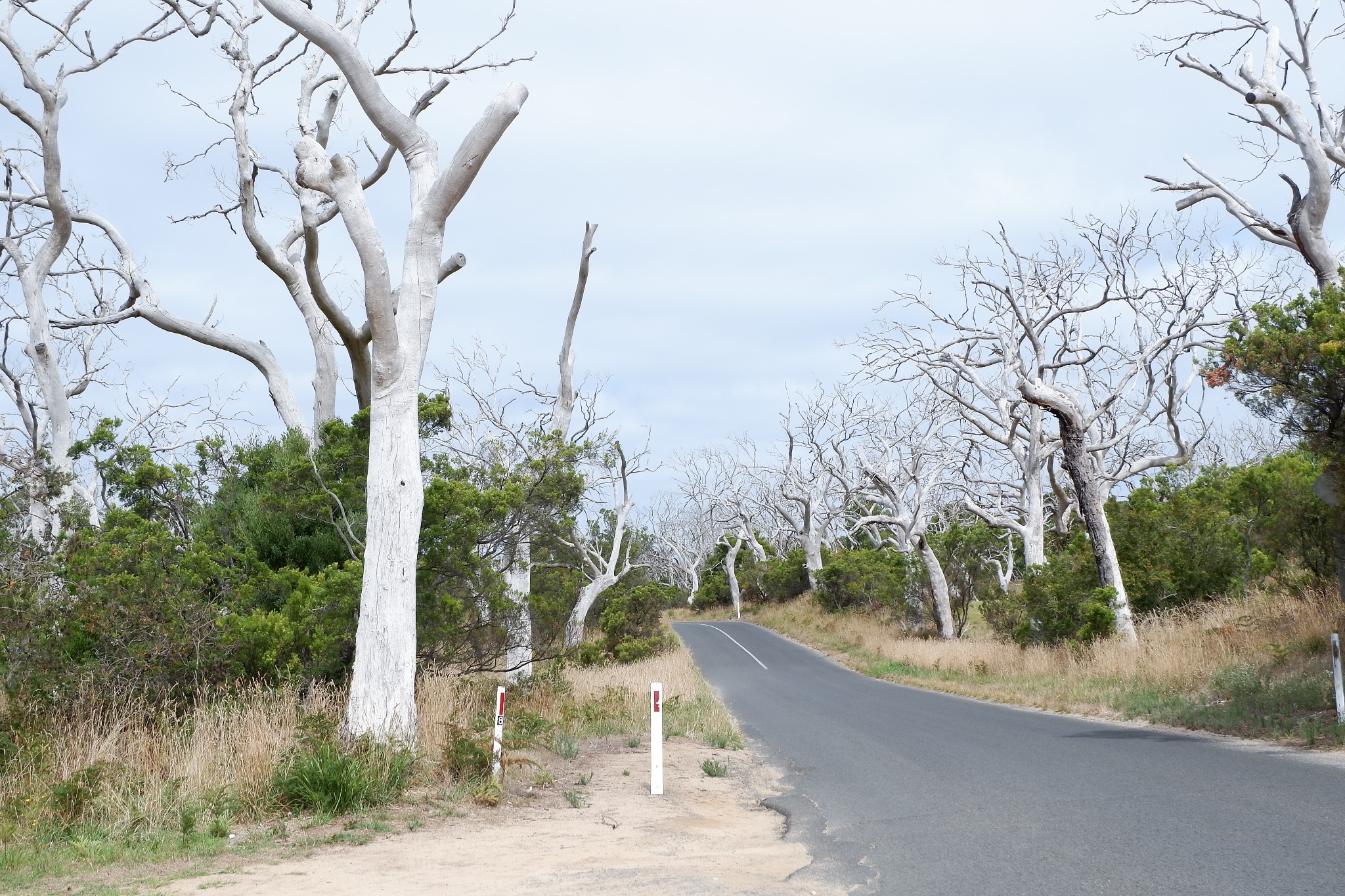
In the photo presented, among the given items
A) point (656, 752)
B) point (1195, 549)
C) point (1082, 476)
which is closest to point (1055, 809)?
point (656, 752)

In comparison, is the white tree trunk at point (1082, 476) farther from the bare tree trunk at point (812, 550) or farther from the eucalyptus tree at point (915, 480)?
the bare tree trunk at point (812, 550)

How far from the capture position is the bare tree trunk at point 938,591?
32.0m

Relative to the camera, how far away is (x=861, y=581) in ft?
140

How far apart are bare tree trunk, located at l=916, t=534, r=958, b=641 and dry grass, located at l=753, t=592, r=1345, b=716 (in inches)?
192

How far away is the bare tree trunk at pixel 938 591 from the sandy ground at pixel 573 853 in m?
23.3

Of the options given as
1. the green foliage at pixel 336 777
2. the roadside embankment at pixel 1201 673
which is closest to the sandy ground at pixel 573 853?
the green foliage at pixel 336 777

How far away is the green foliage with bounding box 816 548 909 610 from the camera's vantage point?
121ft

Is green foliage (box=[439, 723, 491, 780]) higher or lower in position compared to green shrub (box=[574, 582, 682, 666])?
lower

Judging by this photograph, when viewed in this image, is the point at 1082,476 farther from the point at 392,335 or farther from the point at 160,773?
the point at 160,773

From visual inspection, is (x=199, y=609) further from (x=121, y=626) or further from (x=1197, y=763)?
(x=1197, y=763)

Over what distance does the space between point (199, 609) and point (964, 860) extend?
8756 mm

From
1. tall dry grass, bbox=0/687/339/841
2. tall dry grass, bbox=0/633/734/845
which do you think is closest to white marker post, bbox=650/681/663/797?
tall dry grass, bbox=0/633/734/845

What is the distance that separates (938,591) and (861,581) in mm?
10414

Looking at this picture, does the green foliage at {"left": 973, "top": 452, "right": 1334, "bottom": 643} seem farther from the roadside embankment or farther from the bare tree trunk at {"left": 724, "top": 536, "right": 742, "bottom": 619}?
the bare tree trunk at {"left": 724, "top": 536, "right": 742, "bottom": 619}
